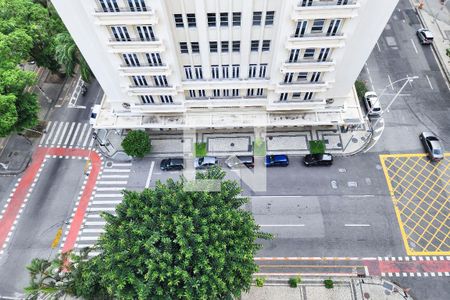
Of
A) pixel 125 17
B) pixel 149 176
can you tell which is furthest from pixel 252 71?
pixel 149 176

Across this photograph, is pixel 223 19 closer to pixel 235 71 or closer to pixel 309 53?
pixel 235 71

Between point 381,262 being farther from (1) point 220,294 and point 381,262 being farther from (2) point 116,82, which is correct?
(2) point 116,82

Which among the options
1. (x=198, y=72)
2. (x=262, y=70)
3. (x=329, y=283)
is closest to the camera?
(x=329, y=283)

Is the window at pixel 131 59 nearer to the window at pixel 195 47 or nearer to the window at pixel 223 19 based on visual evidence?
the window at pixel 195 47

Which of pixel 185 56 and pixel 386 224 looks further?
pixel 386 224

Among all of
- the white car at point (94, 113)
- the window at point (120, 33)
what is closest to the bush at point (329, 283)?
the window at point (120, 33)

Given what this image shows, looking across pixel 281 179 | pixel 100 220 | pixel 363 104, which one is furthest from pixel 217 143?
pixel 363 104
